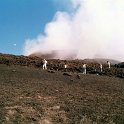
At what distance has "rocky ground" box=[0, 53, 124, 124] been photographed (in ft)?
112

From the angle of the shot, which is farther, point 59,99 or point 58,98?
point 58,98

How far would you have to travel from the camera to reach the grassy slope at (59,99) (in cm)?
3412

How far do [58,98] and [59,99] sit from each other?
1.18 ft

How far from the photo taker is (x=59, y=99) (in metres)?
38.9

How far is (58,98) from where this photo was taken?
3925cm

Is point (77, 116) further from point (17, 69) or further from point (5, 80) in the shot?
point (17, 69)

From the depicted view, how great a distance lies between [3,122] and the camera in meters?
32.4

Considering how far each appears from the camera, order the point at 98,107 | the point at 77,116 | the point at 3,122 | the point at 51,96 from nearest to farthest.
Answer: the point at 3,122
the point at 77,116
the point at 98,107
the point at 51,96

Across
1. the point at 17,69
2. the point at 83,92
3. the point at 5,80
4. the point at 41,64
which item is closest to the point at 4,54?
the point at 41,64

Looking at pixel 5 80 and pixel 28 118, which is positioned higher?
pixel 5 80

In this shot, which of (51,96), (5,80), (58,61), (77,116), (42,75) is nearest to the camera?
(77,116)

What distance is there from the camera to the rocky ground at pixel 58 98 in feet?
112

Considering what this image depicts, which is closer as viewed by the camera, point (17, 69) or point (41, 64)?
point (17, 69)

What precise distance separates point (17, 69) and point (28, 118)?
70.4 feet
